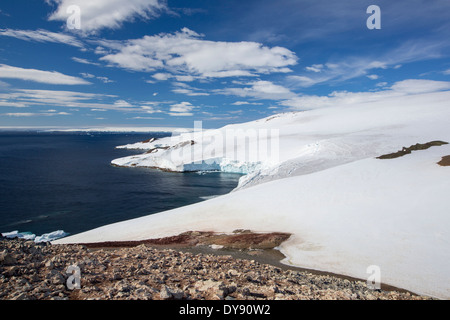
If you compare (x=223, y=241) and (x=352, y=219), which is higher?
(x=352, y=219)

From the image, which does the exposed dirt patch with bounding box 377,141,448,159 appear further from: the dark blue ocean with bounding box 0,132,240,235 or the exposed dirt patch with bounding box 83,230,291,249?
the dark blue ocean with bounding box 0,132,240,235

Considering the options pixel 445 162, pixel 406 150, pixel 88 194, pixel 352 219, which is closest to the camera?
pixel 352 219

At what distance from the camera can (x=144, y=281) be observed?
25.5 ft

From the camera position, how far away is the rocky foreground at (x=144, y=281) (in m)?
6.63

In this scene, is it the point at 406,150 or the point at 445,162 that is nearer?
the point at 445,162

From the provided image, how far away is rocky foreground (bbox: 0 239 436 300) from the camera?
663 centimetres

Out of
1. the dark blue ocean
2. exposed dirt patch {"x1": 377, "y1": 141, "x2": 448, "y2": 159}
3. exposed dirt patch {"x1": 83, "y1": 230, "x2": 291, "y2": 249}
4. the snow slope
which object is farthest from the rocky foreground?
exposed dirt patch {"x1": 377, "y1": 141, "x2": 448, "y2": 159}

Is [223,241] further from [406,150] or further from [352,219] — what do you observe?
[406,150]

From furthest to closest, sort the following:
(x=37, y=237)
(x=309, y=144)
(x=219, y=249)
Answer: (x=309, y=144) < (x=37, y=237) < (x=219, y=249)

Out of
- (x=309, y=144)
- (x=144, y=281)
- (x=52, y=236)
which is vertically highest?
(x=309, y=144)

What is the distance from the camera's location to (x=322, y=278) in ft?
36.1

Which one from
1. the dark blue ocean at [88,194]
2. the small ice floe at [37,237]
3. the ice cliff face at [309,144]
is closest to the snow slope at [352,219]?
the ice cliff face at [309,144]

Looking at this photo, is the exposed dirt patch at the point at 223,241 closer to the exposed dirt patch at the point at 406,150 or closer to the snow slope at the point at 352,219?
the snow slope at the point at 352,219

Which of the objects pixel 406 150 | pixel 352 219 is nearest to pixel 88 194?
pixel 352 219
